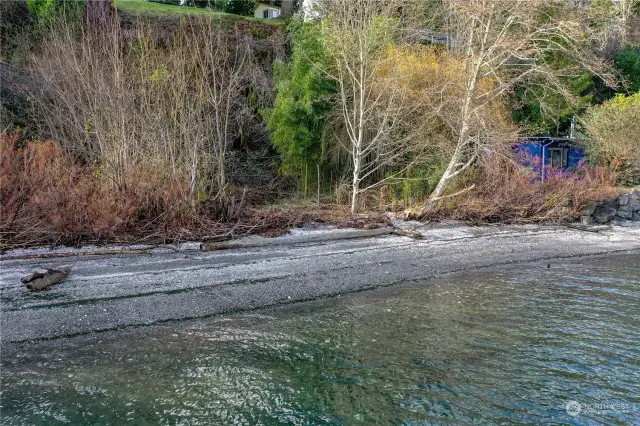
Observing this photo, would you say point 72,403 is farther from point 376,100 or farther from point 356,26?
point 356,26

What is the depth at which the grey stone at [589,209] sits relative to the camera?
15.7 metres

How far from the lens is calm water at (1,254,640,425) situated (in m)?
5.50

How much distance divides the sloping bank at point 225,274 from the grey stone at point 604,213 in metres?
3.17

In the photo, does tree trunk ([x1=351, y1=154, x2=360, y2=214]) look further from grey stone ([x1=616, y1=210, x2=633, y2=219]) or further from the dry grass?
grey stone ([x1=616, y1=210, x2=633, y2=219])

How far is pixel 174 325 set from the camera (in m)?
7.50

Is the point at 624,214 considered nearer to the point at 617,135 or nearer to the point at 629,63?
the point at 617,135

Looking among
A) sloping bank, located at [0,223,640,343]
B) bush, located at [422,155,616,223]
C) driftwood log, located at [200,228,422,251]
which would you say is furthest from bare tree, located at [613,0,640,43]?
driftwood log, located at [200,228,422,251]

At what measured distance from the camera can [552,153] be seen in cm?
1916

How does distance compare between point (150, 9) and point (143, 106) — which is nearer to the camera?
point (143, 106)

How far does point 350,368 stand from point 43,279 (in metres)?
4.87

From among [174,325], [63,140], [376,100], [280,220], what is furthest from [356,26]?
[174,325]

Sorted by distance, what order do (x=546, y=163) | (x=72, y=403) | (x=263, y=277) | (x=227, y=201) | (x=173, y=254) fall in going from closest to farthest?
1. (x=72, y=403)
2. (x=263, y=277)
3. (x=173, y=254)
4. (x=227, y=201)
5. (x=546, y=163)

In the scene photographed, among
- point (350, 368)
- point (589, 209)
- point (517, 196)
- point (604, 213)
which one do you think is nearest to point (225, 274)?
point (350, 368)

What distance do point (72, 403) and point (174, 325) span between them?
2.09 m
